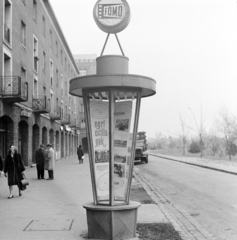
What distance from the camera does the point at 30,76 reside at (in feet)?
85.7

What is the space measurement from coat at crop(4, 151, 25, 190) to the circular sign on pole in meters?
6.05

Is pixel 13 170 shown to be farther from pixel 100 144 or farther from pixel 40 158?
pixel 40 158

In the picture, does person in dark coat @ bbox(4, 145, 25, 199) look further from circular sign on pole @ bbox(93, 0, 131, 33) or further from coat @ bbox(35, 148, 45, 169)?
circular sign on pole @ bbox(93, 0, 131, 33)

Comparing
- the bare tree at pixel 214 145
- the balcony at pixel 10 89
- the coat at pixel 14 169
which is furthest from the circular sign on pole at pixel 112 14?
the bare tree at pixel 214 145

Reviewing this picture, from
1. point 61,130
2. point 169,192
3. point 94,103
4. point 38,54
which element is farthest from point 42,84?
point 94,103

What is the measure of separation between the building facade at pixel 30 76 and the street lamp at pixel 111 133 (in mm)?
14438

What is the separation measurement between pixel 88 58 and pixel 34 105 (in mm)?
53924

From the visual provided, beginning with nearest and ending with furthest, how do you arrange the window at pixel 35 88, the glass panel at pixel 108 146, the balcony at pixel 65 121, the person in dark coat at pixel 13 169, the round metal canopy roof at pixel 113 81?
1. the round metal canopy roof at pixel 113 81
2. the glass panel at pixel 108 146
3. the person in dark coat at pixel 13 169
4. the window at pixel 35 88
5. the balcony at pixel 65 121

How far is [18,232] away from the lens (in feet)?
20.4

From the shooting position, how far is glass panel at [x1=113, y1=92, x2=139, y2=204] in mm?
6004

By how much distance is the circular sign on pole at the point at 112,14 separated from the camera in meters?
6.14

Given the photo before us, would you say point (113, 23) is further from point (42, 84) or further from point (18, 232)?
point (42, 84)

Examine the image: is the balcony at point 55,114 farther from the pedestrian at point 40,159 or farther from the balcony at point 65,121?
the pedestrian at point 40,159

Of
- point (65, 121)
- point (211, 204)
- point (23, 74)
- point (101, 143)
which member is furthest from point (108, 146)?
point (65, 121)
